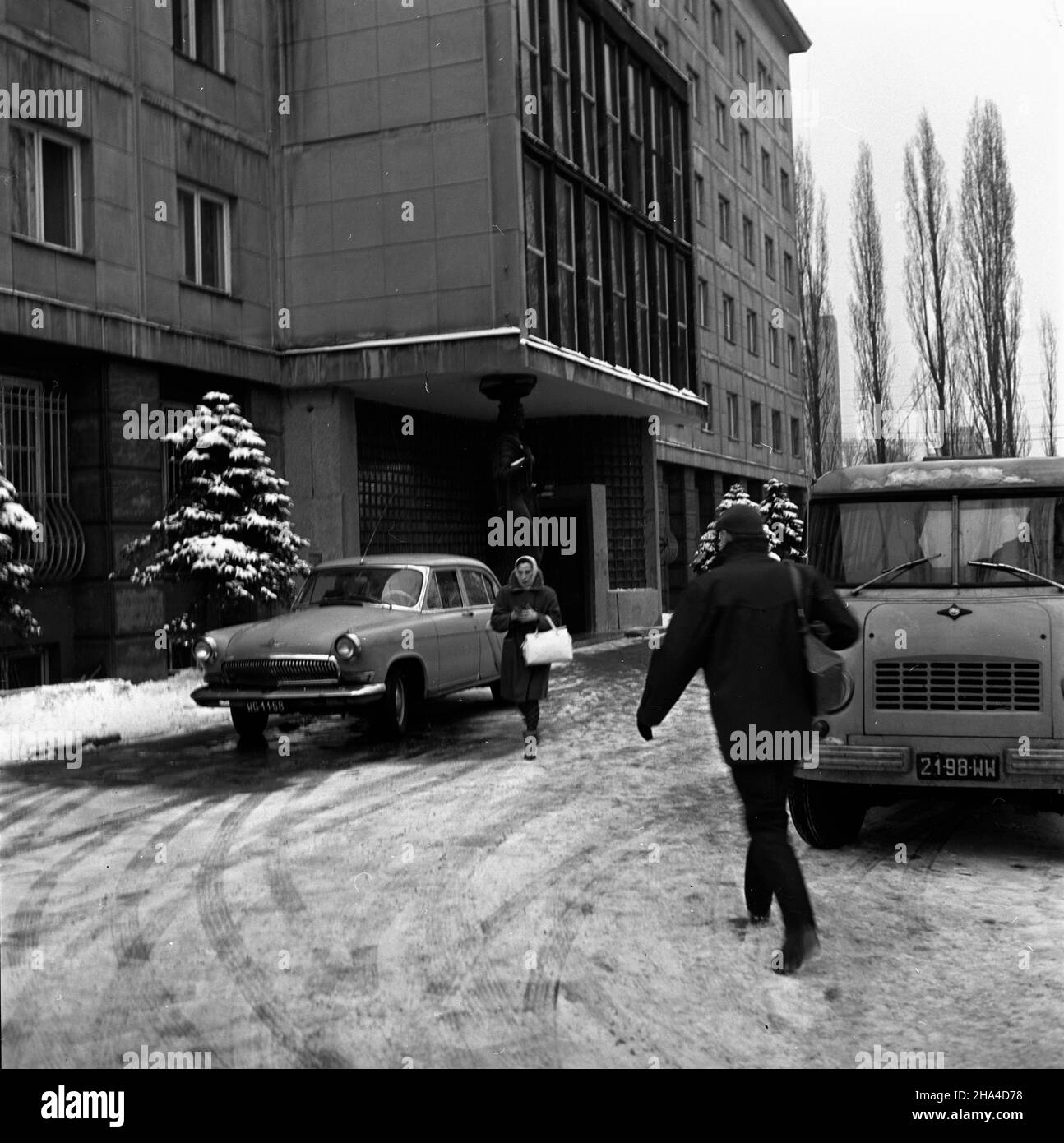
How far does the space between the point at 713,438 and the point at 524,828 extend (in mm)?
32260

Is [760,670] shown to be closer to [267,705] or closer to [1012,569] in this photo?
[1012,569]

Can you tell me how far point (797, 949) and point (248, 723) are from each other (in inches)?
300

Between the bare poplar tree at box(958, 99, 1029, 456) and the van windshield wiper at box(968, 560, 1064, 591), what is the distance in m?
33.6

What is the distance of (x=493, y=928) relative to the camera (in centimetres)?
580

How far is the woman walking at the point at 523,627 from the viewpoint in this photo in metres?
11.1

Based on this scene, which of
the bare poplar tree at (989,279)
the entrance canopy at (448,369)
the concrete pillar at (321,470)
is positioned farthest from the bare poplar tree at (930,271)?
the concrete pillar at (321,470)

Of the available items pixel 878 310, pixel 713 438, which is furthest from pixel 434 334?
pixel 878 310

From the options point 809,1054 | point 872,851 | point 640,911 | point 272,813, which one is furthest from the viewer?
point 272,813

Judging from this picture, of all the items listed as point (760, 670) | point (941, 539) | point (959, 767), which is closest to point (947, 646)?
point (959, 767)

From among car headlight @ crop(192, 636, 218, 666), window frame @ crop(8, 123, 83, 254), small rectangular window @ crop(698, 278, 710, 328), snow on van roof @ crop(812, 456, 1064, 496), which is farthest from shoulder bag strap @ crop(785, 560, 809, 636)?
small rectangular window @ crop(698, 278, 710, 328)

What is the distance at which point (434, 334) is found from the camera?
66.9ft

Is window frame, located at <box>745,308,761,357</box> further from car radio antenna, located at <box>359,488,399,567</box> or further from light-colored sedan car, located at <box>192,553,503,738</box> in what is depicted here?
light-colored sedan car, located at <box>192,553,503,738</box>

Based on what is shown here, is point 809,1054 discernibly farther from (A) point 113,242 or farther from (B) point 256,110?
(B) point 256,110

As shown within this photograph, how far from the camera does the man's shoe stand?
5.17 m
